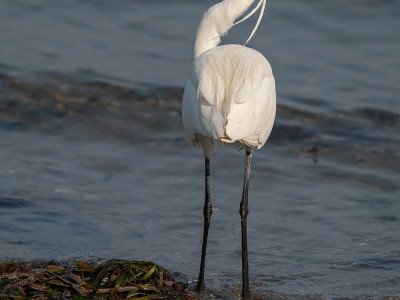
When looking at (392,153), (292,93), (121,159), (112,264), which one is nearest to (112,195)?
(121,159)

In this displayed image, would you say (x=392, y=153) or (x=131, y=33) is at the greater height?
(x=131, y=33)

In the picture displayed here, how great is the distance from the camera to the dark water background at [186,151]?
21.0ft

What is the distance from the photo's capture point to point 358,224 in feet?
23.6

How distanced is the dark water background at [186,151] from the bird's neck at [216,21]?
1.91 meters

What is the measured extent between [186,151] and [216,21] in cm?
373

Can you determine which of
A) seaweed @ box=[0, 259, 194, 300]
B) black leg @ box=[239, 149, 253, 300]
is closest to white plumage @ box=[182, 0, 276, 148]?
black leg @ box=[239, 149, 253, 300]

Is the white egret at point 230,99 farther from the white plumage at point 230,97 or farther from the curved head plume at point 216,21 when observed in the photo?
the curved head plume at point 216,21

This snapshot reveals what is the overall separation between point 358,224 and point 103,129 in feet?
14.0

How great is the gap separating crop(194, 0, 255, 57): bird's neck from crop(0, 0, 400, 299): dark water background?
191cm

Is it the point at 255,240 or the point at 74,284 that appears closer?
the point at 74,284

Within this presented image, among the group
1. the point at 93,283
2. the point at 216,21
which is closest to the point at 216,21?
the point at 216,21

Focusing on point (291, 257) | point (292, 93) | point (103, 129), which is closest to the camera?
point (291, 257)

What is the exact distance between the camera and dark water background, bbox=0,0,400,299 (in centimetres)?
640

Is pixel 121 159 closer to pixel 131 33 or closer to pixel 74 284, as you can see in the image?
pixel 74 284
